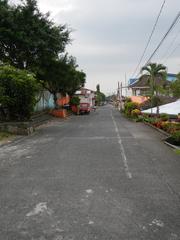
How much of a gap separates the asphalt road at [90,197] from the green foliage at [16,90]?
25.5ft

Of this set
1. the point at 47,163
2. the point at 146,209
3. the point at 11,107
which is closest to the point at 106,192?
the point at 146,209

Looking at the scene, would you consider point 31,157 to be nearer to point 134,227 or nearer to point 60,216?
point 60,216

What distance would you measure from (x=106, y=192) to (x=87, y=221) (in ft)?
5.30

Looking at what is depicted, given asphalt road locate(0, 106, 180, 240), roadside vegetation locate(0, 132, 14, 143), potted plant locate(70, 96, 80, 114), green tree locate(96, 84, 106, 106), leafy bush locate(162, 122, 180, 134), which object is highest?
green tree locate(96, 84, 106, 106)

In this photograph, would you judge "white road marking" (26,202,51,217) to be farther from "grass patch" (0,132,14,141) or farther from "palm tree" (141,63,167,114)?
"palm tree" (141,63,167,114)

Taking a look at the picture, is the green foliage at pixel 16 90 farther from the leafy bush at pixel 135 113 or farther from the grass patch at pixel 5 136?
the leafy bush at pixel 135 113

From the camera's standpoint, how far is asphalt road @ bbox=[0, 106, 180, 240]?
4492 millimetres

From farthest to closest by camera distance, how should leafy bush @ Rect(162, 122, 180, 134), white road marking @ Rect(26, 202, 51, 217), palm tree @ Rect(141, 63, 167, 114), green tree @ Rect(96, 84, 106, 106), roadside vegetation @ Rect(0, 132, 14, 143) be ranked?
green tree @ Rect(96, 84, 106, 106), palm tree @ Rect(141, 63, 167, 114), leafy bush @ Rect(162, 122, 180, 134), roadside vegetation @ Rect(0, 132, 14, 143), white road marking @ Rect(26, 202, 51, 217)

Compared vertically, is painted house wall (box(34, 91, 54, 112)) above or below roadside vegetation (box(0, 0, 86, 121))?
below

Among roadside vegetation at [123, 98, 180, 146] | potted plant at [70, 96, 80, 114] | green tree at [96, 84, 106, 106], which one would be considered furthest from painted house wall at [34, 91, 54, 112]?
green tree at [96, 84, 106, 106]

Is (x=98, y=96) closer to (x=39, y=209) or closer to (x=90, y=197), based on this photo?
(x=90, y=197)

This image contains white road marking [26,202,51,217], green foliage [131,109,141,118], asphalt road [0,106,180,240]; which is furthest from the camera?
green foliage [131,109,141,118]

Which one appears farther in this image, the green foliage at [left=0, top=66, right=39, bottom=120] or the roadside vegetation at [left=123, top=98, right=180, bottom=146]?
the green foliage at [left=0, top=66, right=39, bottom=120]

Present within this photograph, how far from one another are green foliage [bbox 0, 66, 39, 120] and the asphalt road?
307 inches
